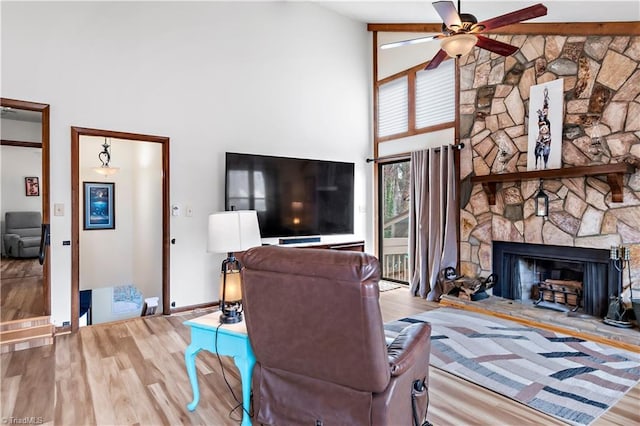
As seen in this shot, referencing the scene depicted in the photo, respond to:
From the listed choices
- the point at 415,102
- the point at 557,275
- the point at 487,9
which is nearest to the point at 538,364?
the point at 557,275

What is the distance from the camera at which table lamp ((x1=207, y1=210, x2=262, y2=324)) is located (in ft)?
7.34

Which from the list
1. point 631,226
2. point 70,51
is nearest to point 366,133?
point 631,226

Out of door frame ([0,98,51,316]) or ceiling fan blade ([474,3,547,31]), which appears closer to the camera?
ceiling fan blade ([474,3,547,31])

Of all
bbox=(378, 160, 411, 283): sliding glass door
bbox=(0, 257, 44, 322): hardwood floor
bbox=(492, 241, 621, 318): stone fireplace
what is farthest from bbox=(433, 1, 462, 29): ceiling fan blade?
bbox=(0, 257, 44, 322): hardwood floor

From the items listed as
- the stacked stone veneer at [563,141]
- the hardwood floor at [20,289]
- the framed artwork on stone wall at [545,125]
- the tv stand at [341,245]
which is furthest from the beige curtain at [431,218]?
the hardwood floor at [20,289]

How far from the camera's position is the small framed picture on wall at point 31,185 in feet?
26.0

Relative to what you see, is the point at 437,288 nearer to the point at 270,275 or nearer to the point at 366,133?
the point at 366,133

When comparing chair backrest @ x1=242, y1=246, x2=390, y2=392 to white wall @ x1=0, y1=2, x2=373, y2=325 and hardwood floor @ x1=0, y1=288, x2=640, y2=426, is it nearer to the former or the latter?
hardwood floor @ x1=0, y1=288, x2=640, y2=426

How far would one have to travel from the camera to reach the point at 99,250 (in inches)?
248

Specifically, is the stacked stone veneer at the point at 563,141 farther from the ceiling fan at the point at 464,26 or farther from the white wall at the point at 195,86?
the white wall at the point at 195,86

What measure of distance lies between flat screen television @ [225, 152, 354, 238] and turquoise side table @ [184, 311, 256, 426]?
2544 millimetres

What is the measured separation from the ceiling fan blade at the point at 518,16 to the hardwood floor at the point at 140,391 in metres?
2.64

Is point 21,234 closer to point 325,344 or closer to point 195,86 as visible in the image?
point 195,86

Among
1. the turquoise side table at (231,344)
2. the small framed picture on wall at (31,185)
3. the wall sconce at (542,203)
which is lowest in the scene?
the turquoise side table at (231,344)
